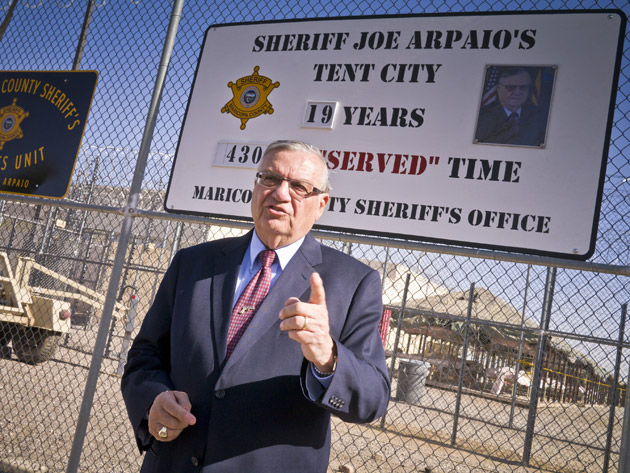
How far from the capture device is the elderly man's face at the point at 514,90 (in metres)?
3.04

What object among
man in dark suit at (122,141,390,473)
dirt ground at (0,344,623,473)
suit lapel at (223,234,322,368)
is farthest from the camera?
dirt ground at (0,344,623,473)

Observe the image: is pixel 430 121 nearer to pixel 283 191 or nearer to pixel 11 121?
pixel 283 191

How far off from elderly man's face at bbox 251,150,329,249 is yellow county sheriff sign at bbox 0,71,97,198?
256 centimetres

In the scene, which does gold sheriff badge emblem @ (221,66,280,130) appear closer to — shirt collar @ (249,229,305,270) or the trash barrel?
shirt collar @ (249,229,305,270)

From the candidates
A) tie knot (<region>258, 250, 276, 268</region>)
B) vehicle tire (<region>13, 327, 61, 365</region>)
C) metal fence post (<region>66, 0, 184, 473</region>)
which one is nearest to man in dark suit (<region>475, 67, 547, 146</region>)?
tie knot (<region>258, 250, 276, 268</region>)

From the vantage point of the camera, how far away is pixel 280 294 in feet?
6.68

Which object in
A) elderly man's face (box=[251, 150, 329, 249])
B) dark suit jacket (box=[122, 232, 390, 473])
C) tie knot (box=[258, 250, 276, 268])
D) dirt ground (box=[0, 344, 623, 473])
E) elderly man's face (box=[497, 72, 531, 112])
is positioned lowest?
dirt ground (box=[0, 344, 623, 473])

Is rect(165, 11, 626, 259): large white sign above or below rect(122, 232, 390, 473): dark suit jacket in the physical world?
above

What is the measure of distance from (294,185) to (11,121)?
3.47 meters

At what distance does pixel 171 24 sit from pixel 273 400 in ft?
9.71

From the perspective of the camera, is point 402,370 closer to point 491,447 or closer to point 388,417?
point 388,417

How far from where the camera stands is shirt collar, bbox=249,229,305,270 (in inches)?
85.8

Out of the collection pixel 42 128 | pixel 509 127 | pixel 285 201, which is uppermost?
pixel 509 127

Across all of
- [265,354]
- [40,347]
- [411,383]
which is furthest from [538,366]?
[40,347]
